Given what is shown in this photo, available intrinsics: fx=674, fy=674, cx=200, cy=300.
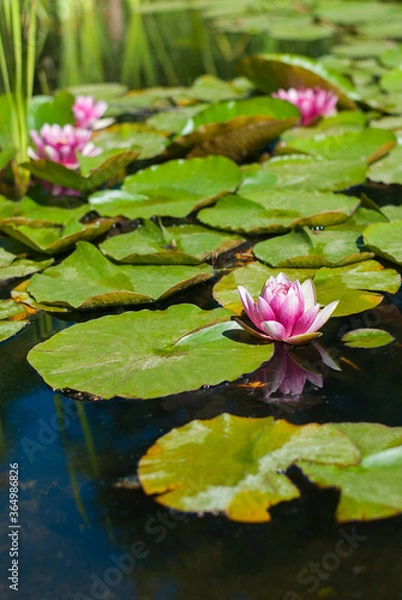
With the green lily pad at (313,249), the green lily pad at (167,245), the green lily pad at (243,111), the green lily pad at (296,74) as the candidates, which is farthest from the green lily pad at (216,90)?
the green lily pad at (313,249)

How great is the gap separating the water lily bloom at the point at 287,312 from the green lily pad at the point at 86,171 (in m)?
1.04

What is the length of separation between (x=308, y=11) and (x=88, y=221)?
259 inches

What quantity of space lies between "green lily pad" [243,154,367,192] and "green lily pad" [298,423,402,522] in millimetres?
1421

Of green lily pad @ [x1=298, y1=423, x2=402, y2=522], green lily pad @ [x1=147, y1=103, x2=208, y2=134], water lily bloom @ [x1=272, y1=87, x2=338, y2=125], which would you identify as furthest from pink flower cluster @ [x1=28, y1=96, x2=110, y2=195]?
green lily pad @ [x1=298, y1=423, x2=402, y2=522]

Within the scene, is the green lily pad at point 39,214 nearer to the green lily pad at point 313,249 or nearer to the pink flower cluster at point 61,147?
the pink flower cluster at point 61,147

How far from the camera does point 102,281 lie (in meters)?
2.00

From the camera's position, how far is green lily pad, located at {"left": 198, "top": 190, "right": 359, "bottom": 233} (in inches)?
87.7

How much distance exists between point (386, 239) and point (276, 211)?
1.45ft

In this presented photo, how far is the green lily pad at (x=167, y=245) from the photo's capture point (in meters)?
2.04

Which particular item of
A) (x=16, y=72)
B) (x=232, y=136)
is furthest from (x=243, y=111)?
(x=16, y=72)

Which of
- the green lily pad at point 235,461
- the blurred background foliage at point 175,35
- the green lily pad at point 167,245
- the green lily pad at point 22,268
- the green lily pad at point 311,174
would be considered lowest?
the blurred background foliage at point 175,35

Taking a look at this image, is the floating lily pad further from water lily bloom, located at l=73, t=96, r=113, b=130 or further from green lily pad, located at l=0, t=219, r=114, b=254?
water lily bloom, located at l=73, t=96, r=113, b=130

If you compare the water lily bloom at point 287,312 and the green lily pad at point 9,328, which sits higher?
the water lily bloom at point 287,312

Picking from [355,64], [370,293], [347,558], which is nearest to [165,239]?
[370,293]
